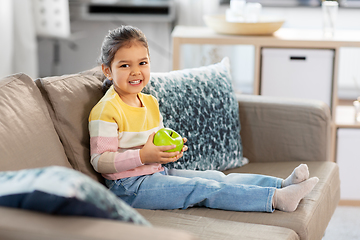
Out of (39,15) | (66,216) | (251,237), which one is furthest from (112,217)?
(39,15)

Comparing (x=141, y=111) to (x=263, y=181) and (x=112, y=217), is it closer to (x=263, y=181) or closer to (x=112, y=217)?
(x=263, y=181)

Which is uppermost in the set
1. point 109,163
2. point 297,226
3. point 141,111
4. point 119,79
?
point 119,79

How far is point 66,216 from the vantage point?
2.39 ft

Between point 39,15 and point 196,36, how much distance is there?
5.89 feet

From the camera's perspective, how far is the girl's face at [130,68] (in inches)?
53.9

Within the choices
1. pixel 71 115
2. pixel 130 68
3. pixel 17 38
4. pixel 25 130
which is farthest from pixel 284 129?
pixel 17 38

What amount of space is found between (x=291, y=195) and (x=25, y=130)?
0.77m

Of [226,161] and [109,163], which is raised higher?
[109,163]

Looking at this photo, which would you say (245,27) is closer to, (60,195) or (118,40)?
(118,40)

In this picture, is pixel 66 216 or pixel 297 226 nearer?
pixel 66 216

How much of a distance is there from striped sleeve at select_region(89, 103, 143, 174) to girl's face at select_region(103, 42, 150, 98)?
0.30 feet

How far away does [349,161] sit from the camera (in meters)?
2.21

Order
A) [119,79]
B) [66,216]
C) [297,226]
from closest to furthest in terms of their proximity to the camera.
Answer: [66,216]
[297,226]
[119,79]

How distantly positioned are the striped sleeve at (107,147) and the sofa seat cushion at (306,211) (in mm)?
214
